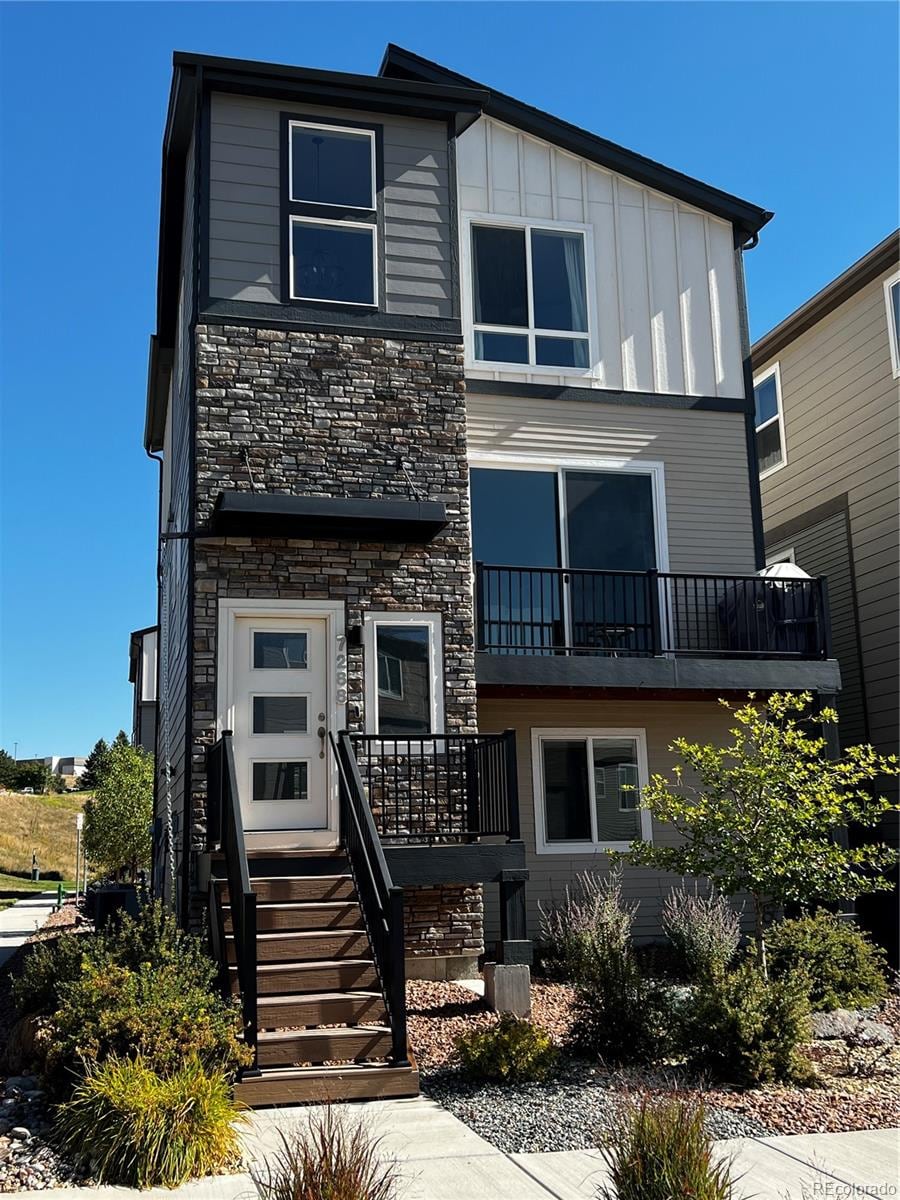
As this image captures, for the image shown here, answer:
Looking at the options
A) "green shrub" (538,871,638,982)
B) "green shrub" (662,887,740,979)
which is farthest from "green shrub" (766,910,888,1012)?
"green shrub" (538,871,638,982)

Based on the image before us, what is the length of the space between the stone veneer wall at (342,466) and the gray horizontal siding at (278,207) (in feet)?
1.73

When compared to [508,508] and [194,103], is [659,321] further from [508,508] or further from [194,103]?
[194,103]

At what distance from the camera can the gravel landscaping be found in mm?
6168

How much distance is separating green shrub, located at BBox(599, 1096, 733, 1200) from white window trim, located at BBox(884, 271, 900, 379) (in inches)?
454

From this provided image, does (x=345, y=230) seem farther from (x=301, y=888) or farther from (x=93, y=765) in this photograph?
(x=93, y=765)

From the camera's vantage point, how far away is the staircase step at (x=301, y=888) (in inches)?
343

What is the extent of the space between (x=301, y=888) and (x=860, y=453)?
976 cm

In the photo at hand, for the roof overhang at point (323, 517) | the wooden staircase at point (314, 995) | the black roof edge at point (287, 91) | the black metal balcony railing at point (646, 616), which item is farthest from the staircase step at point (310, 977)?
the black roof edge at point (287, 91)

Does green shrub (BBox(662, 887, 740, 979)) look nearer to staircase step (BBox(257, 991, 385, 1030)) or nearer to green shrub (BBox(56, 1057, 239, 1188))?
staircase step (BBox(257, 991, 385, 1030))

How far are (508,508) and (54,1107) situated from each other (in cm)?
825

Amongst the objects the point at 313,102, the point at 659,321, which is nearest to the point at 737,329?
the point at 659,321

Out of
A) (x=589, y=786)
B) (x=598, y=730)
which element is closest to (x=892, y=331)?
(x=598, y=730)

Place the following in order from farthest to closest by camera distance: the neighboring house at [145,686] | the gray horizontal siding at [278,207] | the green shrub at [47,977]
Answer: the neighboring house at [145,686]
the gray horizontal siding at [278,207]
the green shrub at [47,977]

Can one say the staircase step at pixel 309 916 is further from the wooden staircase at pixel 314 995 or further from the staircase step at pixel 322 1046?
the staircase step at pixel 322 1046
